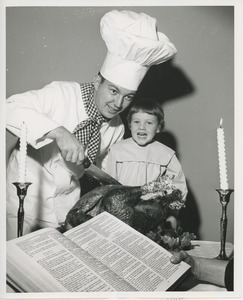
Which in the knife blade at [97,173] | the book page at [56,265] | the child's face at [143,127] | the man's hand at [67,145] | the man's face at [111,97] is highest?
the man's face at [111,97]

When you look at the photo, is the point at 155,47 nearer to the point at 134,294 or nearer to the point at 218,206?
the point at 218,206

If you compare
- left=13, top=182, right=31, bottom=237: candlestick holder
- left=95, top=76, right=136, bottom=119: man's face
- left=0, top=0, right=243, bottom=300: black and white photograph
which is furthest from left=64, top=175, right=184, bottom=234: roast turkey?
left=95, top=76, right=136, bottom=119: man's face

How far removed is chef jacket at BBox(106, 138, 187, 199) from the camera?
1048 millimetres

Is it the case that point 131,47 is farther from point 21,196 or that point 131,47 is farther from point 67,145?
point 21,196

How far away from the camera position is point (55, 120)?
103cm

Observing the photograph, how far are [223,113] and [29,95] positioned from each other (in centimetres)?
55

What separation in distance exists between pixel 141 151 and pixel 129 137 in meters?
0.05

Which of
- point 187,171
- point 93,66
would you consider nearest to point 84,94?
point 93,66

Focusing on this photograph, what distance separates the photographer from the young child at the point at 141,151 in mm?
1045

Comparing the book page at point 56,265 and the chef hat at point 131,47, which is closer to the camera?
the book page at point 56,265

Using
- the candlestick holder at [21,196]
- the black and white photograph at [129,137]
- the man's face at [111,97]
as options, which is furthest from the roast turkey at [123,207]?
the man's face at [111,97]

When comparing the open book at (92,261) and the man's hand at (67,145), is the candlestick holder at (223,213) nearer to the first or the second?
the open book at (92,261)

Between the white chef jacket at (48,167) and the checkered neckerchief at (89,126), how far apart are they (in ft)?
0.08

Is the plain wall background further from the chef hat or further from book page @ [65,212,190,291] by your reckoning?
book page @ [65,212,190,291]
